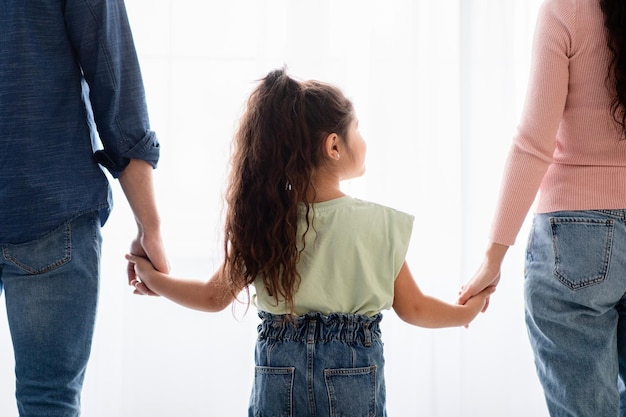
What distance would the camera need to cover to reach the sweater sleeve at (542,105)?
134 cm

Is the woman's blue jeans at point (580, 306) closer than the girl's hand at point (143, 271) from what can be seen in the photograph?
Yes

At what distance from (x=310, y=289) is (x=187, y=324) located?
2.86ft

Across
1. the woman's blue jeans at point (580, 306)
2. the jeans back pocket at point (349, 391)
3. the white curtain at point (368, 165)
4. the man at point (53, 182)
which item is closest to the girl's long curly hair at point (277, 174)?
the jeans back pocket at point (349, 391)

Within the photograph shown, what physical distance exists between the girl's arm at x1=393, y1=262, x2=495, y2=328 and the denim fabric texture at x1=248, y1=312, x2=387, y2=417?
0.12 m

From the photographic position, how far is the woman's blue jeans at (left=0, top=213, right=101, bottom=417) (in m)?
1.24

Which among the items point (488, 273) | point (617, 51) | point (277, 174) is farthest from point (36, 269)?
point (617, 51)

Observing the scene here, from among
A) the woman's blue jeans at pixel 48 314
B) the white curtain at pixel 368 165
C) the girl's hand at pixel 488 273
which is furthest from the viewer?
the white curtain at pixel 368 165

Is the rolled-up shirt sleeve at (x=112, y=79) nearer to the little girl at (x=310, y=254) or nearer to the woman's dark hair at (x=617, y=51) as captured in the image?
the little girl at (x=310, y=254)

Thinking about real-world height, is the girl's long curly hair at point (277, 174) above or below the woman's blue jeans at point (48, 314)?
above

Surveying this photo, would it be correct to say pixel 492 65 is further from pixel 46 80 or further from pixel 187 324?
pixel 46 80

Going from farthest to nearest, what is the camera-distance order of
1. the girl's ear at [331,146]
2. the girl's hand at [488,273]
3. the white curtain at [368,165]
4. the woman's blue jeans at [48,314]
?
the white curtain at [368,165], the girl's hand at [488,273], the girl's ear at [331,146], the woman's blue jeans at [48,314]

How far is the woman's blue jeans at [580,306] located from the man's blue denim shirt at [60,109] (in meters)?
0.87

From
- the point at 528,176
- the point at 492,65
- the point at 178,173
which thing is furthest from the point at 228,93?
the point at 528,176

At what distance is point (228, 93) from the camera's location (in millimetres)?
2064
